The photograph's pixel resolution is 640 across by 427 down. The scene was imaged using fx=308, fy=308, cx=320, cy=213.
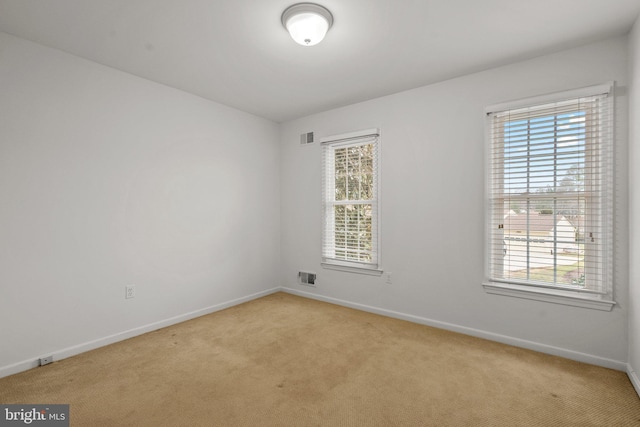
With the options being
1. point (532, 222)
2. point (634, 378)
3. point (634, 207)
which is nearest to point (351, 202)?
point (532, 222)

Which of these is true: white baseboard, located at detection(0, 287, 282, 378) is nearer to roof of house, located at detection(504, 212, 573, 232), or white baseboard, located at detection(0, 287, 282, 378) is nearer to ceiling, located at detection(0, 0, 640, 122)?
ceiling, located at detection(0, 0, 640, 122)

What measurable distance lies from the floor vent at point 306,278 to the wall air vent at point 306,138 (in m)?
1.88

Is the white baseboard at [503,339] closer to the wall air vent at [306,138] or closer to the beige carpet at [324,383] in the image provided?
the beige carpet at [324,383]

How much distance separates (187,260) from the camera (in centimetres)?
354

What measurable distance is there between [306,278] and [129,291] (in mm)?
2197

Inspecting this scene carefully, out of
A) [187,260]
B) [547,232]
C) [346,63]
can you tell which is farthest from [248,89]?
[547,232]

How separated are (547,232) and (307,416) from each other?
96.8 inches

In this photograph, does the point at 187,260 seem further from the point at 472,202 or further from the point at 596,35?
the point at 596,35

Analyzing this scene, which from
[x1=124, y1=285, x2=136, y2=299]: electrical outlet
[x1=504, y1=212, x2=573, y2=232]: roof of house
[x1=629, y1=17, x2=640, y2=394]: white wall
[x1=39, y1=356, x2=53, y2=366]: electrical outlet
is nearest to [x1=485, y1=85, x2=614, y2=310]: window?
[x1=504, y1=212, x2=573, y2=232]: roof of house

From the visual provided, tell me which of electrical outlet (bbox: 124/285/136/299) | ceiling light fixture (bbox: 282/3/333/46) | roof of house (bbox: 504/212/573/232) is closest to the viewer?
ceiling light fixture (bbox: 282/3/333/46)

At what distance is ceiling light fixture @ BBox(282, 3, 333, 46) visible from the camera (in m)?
2.05

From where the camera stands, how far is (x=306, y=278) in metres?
4.44

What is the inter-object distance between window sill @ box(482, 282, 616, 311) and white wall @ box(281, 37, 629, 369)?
0.17ft

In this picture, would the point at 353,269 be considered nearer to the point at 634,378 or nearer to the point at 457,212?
the point at 457,212
